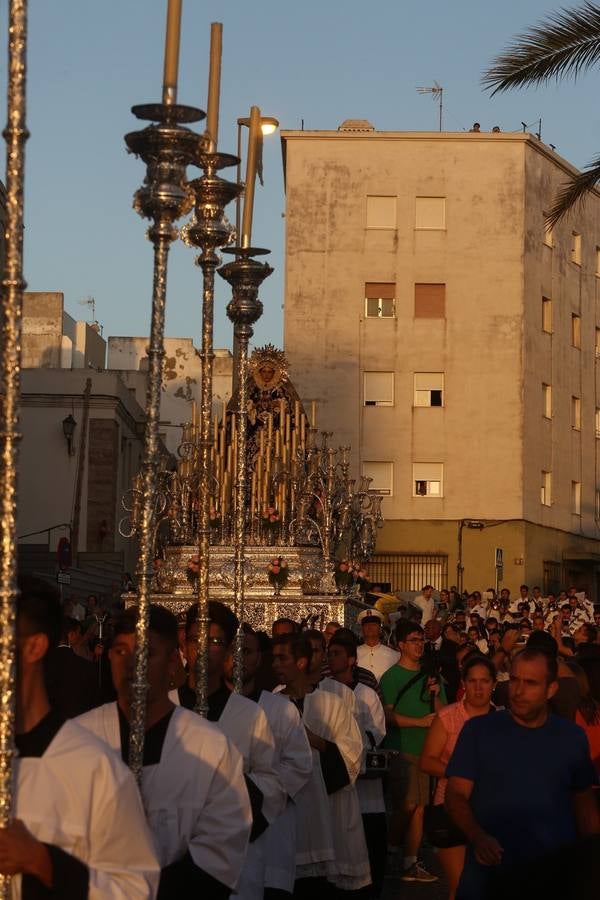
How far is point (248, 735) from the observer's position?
8125mm

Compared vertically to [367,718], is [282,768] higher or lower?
lower

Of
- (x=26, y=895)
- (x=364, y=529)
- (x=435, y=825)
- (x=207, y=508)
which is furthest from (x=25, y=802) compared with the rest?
(x=364, y=529)

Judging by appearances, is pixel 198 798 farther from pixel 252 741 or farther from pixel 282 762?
pixel 282 762

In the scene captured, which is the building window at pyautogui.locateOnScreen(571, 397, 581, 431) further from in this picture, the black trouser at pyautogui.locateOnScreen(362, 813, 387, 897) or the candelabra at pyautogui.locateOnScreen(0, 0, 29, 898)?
the candelabra at pyautogui.locateOnScreen(0, 0, 29, 898)

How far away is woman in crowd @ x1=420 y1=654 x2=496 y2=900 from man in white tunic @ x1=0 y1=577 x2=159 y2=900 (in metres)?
5.30

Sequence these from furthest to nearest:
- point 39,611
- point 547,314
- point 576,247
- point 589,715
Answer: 1. point 576,247
2. point 547,314
3. point 589,715
4. point 39,611

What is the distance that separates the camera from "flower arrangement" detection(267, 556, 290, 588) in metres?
24.2

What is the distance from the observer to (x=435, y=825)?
25.4 feet

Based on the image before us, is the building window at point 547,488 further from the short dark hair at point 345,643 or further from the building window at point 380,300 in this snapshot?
the short dark hair at point 345,643

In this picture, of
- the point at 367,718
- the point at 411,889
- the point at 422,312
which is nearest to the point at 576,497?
the point at 422,312

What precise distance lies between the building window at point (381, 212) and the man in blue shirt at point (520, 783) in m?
43.5

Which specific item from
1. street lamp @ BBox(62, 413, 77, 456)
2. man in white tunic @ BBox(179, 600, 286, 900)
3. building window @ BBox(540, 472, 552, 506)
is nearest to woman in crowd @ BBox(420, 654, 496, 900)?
man in white tunic @ BBox(179, 600, 286, 900)

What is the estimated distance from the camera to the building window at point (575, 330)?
53.7m

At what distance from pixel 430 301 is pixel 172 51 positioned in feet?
140
